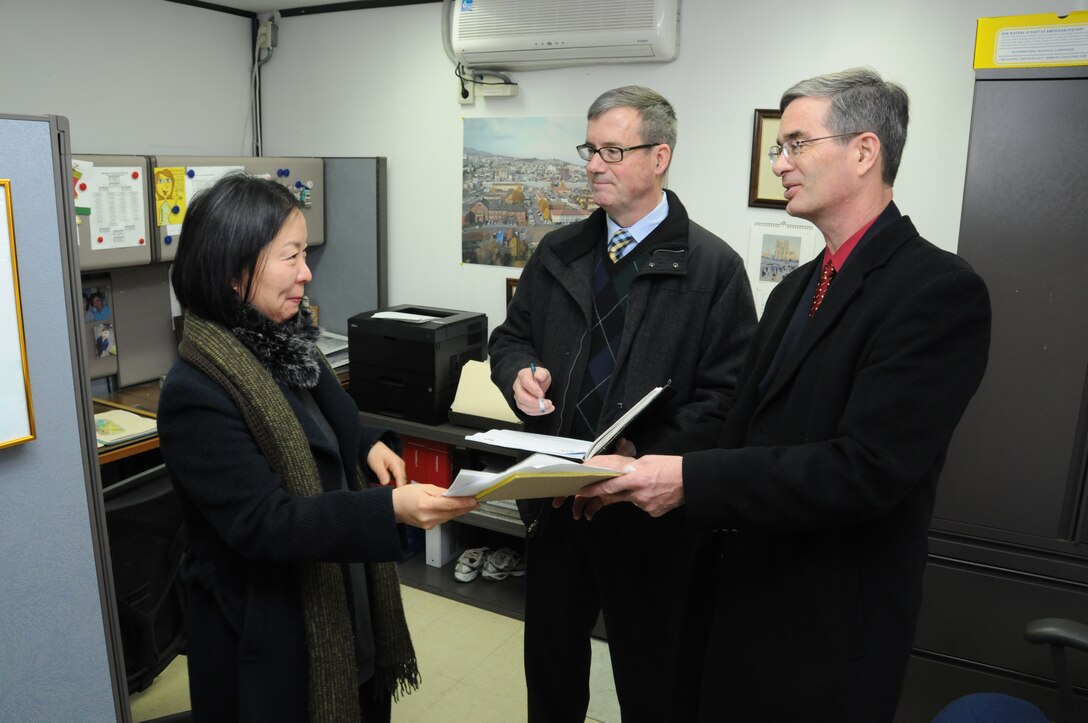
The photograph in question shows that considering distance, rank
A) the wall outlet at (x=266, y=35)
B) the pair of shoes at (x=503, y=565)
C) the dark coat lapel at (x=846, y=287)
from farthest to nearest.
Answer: the wall outlet at (x=266, y=35)
the pair of shoes at (x=503, y=565)
the dark coat lapel at (x=846, y=287)

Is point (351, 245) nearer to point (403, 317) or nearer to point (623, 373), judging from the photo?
point (403, 317)

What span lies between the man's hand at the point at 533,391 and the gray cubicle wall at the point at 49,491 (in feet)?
2.84

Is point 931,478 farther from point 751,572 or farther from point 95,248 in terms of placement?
point 95,248

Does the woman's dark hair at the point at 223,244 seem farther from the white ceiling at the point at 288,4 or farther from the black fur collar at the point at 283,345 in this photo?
the white ceiling at the point at 288,4

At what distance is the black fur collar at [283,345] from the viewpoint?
1.38 metres

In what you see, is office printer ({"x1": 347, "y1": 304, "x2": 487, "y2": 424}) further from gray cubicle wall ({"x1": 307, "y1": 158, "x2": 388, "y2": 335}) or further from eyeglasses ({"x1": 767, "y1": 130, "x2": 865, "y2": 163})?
eyeglasses ({"x1": 767, "y1": 130, "x2": 865, "y2": 163})

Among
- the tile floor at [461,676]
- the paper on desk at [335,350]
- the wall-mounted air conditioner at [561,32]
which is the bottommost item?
the tile floor at [461,676]

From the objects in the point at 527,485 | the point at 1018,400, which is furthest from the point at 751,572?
the point at 1018,400

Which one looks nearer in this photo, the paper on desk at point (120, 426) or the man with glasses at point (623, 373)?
the man with glasses at point (623, 373)

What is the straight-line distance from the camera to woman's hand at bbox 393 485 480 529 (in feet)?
4.25

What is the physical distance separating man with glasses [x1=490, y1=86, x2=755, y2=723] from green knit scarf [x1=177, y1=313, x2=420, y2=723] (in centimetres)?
57

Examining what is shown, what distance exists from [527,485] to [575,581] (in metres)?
0.79

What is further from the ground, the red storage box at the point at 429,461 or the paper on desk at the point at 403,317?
the paper on desk at the point at 403,317

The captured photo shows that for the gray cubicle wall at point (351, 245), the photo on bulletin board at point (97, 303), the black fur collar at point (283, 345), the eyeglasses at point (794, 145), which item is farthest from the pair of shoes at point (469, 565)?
the eyeglasses at point (794, 145)
